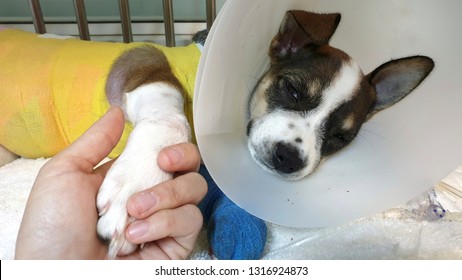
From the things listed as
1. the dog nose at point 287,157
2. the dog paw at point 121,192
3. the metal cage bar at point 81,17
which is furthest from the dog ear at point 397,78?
the metal cage bar at point 81,17

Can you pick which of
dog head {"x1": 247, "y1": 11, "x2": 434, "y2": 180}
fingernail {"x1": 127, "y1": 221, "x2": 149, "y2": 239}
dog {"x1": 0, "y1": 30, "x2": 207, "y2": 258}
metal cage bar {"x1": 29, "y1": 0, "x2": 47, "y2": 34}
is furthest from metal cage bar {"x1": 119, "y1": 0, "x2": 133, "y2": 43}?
fingernail {"x1": 127, "y1": 221, "x2": 149, "y2": 239}

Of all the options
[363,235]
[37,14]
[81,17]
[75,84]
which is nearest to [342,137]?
[363,235]

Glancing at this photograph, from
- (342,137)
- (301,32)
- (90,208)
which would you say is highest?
(301,32)

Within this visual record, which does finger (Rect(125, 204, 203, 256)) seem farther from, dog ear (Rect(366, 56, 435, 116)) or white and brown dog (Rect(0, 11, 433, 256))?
dog ear (Rect(366, 56, 435, 116))

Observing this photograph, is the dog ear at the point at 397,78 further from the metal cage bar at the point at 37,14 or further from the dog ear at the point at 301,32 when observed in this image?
the metal cage bar at the point at 37,14

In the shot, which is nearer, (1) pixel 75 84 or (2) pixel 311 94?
(2) pixel 311 94

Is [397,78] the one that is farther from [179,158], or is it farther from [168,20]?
[168,20]

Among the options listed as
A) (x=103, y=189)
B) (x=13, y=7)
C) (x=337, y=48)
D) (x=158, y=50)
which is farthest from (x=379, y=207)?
(x=13, y=7)

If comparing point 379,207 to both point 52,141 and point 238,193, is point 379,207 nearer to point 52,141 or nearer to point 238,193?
point 238,193
